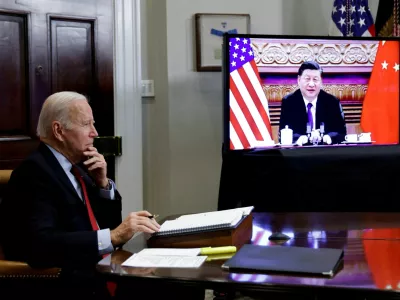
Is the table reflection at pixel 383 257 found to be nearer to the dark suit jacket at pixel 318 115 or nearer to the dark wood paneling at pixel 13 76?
the dark suit jacket at pixel 318 115

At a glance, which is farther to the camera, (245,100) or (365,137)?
(365,137)

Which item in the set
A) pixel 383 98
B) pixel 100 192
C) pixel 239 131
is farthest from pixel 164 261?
pixel 383 98

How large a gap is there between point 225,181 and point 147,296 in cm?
157

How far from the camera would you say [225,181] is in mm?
3605

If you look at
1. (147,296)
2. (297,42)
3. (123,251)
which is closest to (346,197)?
(297,42)

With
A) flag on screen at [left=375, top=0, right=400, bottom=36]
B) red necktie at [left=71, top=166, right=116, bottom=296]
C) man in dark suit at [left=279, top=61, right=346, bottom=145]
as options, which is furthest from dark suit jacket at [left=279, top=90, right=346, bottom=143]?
red necktie at [left=71, top=166, right=116, bottom=296]

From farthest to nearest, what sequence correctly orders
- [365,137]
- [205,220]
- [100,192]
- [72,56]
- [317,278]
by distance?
[365,137] → [72,56] → [100,192] → [205,220] → [317,278]

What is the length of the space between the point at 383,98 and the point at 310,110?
493 millimetres

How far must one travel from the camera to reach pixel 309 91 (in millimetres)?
3717

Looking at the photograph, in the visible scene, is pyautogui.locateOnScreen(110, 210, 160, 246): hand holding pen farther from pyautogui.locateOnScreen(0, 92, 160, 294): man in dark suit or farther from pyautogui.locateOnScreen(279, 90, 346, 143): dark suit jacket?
pyautogui.locateOnScreen(279, 90, 346, 143): dark suit jacket

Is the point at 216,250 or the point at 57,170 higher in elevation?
the point at 57,170

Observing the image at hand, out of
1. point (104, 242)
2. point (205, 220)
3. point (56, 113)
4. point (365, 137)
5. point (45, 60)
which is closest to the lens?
point (104, 242)

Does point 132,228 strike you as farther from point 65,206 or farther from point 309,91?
point 309,91

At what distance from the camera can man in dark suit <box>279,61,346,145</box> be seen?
12.1ft
